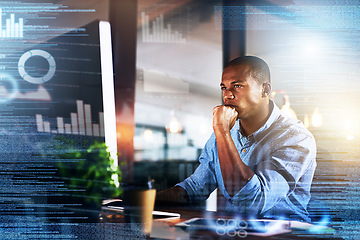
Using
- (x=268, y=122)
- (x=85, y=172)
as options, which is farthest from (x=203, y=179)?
(x=85, y=172)

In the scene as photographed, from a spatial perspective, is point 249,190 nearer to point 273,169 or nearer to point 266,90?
point 273,169

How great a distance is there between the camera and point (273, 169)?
4.27 feet

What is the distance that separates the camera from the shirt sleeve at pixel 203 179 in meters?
1.38

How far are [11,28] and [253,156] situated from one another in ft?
3.79

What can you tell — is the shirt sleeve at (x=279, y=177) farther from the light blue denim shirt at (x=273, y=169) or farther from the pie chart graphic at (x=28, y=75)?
the pie chart graphic at (x=28, y=75)

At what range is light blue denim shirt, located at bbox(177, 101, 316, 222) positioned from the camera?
4.21 feet

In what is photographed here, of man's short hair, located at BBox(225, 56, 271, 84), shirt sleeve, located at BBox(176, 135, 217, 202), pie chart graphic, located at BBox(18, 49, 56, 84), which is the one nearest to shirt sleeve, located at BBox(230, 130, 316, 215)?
shirt sleeve, located at BBox(176, 135, 217, 202)

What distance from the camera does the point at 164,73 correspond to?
4.83ft

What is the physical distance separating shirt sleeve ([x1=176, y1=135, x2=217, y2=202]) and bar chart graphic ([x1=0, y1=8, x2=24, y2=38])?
3.09ft

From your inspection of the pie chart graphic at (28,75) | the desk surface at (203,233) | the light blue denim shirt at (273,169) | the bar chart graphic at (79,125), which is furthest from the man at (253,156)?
the pie chart graphic at (28,75)

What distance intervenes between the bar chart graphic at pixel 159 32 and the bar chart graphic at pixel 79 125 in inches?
15.8

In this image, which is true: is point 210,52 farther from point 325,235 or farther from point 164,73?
point 325,235

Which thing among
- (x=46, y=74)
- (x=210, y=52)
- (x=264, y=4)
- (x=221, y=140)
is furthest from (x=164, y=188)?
(x=264, y=4)

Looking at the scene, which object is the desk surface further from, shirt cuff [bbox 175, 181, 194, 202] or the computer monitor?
the computer monitor
